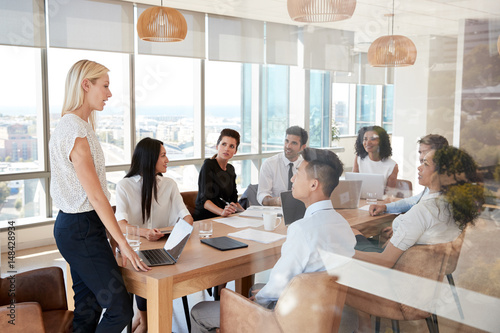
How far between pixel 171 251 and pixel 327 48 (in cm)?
106

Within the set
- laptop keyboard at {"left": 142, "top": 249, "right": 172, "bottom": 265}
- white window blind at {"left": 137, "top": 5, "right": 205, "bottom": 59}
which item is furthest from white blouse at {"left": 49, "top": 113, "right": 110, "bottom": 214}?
white window blind at {"left": 137, "top": 5, "right": 205, "bottom": 59}

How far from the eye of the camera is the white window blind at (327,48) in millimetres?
1513

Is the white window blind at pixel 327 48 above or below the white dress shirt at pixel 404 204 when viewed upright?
above

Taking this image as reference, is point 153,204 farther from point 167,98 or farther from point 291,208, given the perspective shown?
point 167,98

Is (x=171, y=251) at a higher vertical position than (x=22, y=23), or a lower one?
lower

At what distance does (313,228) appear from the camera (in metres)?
1.64

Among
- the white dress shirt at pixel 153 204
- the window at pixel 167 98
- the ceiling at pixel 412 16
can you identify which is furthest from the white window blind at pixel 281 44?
the window at pixel 167 98

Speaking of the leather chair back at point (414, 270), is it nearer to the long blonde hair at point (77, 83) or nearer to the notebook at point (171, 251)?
the notebook at point (171, 251)

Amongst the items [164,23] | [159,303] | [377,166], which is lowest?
[159,303]

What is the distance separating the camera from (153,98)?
205 inches

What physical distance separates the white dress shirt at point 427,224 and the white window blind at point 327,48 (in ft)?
→ 1.59

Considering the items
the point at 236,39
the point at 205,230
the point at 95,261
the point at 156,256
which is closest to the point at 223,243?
the point at 205,230

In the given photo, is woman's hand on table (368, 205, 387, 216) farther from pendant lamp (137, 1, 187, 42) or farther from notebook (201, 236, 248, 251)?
pendant lamp (137, 1, 187, 42)

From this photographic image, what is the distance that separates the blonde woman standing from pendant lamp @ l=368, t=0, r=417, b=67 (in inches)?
44.2
